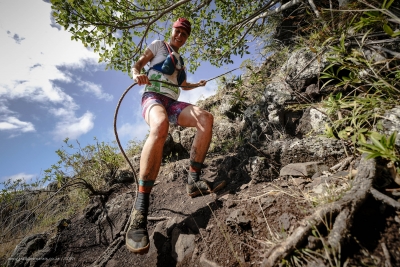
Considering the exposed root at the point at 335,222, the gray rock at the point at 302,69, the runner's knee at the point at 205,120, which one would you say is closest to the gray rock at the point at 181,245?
→ the exposed root at the point at 335,222

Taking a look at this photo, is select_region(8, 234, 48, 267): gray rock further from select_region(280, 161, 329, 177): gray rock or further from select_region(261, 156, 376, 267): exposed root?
select_region(280, 161, 329, 177): gray rock

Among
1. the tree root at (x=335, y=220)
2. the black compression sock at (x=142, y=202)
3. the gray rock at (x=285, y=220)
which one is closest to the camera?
the tree root at (x=335, y=220)

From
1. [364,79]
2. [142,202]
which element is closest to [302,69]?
[364,79]

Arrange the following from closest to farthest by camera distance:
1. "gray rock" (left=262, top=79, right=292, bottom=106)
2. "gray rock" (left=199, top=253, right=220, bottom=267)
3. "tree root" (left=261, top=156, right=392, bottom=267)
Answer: "tree root" (left=261, top=156, right=392, bottom=267) < "gray rock" (left=199, top=253, right=220, bottom=267) < "gray rock" (left=262, top=79, right=292, bottom=106)

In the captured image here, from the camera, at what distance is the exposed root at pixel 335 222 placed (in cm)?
86

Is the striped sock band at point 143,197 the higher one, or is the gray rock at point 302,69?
the gray rock at point 302,69

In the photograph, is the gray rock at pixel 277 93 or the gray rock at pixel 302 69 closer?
the gray rock at pixel 302 69

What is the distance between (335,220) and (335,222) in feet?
0.05

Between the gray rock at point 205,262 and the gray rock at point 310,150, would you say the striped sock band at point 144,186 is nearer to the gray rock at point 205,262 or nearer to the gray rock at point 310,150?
the gray rock at point 205,262

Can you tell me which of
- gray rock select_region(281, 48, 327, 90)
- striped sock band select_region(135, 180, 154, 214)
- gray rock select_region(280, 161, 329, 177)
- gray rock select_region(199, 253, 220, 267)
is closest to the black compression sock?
striped sock band select_region(135, 180, 154, 214)

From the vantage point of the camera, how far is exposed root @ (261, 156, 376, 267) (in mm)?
858

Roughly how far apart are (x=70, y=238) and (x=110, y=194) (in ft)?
2.80

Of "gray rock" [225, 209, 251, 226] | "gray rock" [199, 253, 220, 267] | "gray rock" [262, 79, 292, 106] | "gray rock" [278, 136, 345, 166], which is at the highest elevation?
"gray rock" [262, 79, 292, 106]

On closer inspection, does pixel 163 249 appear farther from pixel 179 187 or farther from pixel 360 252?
pixel 360 252
